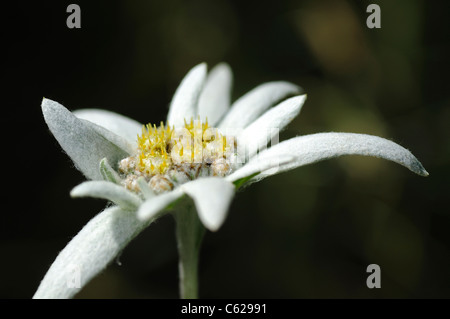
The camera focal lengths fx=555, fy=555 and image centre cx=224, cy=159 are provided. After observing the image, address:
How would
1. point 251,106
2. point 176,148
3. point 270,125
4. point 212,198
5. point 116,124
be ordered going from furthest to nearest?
point 251,106
point 116,124
point 270,125
point 176,148
point 212,198

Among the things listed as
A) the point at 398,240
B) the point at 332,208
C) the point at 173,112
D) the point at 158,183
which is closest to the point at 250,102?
the point at 173,112

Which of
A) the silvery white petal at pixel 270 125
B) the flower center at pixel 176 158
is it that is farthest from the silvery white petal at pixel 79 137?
the silvery white petal at pixel 270 125

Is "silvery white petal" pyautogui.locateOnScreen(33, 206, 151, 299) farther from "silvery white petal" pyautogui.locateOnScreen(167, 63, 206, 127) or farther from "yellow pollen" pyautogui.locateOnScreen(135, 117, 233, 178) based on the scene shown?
"silvery white petal" pyautogui.locateOnScreen(167, 63, 206, 127)

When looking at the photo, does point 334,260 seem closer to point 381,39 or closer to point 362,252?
point 362,252

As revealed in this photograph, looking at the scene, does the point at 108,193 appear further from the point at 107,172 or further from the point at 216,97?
the point at 216,97

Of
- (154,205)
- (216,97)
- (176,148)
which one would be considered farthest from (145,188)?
(216,97)

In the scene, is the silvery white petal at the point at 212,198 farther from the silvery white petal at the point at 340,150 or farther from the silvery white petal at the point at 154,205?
the silvery white petal at the point at 340,150
